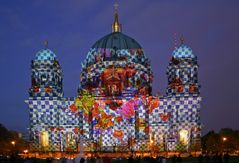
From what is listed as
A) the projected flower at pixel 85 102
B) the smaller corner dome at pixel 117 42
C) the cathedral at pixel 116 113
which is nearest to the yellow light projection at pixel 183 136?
the cathedral at pixel 116 113

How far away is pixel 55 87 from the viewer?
8319cm

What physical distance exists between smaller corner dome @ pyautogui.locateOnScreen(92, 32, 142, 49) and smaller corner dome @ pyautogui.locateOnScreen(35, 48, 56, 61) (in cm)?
1003

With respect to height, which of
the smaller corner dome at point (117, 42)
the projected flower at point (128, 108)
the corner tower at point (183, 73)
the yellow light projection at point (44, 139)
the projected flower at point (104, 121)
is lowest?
the yellow light projection at point (44, 139)

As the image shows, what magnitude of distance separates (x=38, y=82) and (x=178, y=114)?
21683mm

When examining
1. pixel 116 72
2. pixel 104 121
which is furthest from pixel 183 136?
pixel 116 72

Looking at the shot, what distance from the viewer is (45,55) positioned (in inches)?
3310

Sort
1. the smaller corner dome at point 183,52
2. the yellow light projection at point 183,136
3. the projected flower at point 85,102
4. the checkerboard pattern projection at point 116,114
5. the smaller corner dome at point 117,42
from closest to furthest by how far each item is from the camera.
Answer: the yellow light projection at point 183,136 < the checkerboard pattern projection at point 116,114 < the projected flower at point 85,102 < the smaller corner dome at point 183,52 < the smaller corner dome at point 117,42

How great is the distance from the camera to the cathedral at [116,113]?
7919cm

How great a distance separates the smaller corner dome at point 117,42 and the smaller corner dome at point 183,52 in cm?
1007

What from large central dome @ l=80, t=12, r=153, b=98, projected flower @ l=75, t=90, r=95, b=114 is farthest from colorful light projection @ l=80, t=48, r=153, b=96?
projected flower @ l=75, t=90, r=95, b=114

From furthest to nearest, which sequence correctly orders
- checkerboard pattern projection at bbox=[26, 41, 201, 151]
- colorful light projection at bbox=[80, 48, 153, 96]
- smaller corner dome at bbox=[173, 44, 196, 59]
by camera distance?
colorful light projection at bbox=[80, 48, 153, 96] < smaller corner dome at bbox=[173, 44, 196, 59] < checkerboard pattern projection at bbox=[26, 41, 201, 151]

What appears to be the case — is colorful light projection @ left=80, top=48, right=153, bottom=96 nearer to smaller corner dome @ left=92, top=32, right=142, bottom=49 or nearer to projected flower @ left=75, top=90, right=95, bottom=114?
smaller corner dome @ left=92, top=32, right=142, bottom=49

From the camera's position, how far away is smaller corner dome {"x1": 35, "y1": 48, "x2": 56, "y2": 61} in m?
83.8

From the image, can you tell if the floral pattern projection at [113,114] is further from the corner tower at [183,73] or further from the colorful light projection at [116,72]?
the corner tower at [183,73]
